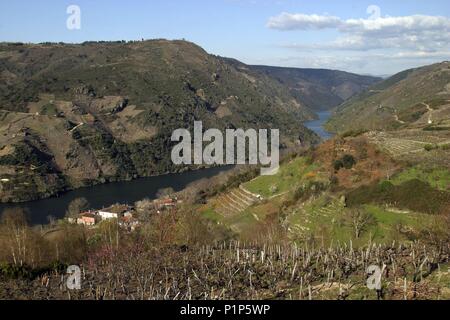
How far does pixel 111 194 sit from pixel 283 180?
6222 centimetres

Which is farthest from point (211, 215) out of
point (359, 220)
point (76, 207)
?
point (76, 207)

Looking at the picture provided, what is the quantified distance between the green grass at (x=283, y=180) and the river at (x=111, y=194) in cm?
4236

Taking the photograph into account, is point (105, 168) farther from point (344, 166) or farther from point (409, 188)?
point (409, 188)

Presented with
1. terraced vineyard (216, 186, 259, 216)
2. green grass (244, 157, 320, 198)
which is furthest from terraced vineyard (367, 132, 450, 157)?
terraced vineyard (216, 186, 259, 216)

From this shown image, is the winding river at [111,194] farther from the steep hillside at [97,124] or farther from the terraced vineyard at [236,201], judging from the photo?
the terraced vineyard at [236,201]

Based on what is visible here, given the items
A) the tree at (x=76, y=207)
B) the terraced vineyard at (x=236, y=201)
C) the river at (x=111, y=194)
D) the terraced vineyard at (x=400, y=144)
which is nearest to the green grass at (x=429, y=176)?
the terraced vineyard at (x=400, y=144)

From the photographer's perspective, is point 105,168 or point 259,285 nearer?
point 259,285

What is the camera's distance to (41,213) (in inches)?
3509

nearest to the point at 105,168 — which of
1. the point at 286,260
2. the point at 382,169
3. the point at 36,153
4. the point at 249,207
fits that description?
the point at 36,153

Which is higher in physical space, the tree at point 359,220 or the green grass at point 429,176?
the green grass at point 429,176

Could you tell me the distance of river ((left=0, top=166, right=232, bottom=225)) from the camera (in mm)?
91312

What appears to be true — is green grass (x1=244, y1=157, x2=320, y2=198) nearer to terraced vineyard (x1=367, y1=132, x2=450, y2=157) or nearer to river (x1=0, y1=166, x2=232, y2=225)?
terraced vineyard (x1=367, y1=132, x2=450, y2=157)

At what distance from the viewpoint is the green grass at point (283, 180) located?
4942 cm

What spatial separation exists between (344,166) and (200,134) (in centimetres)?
11977
